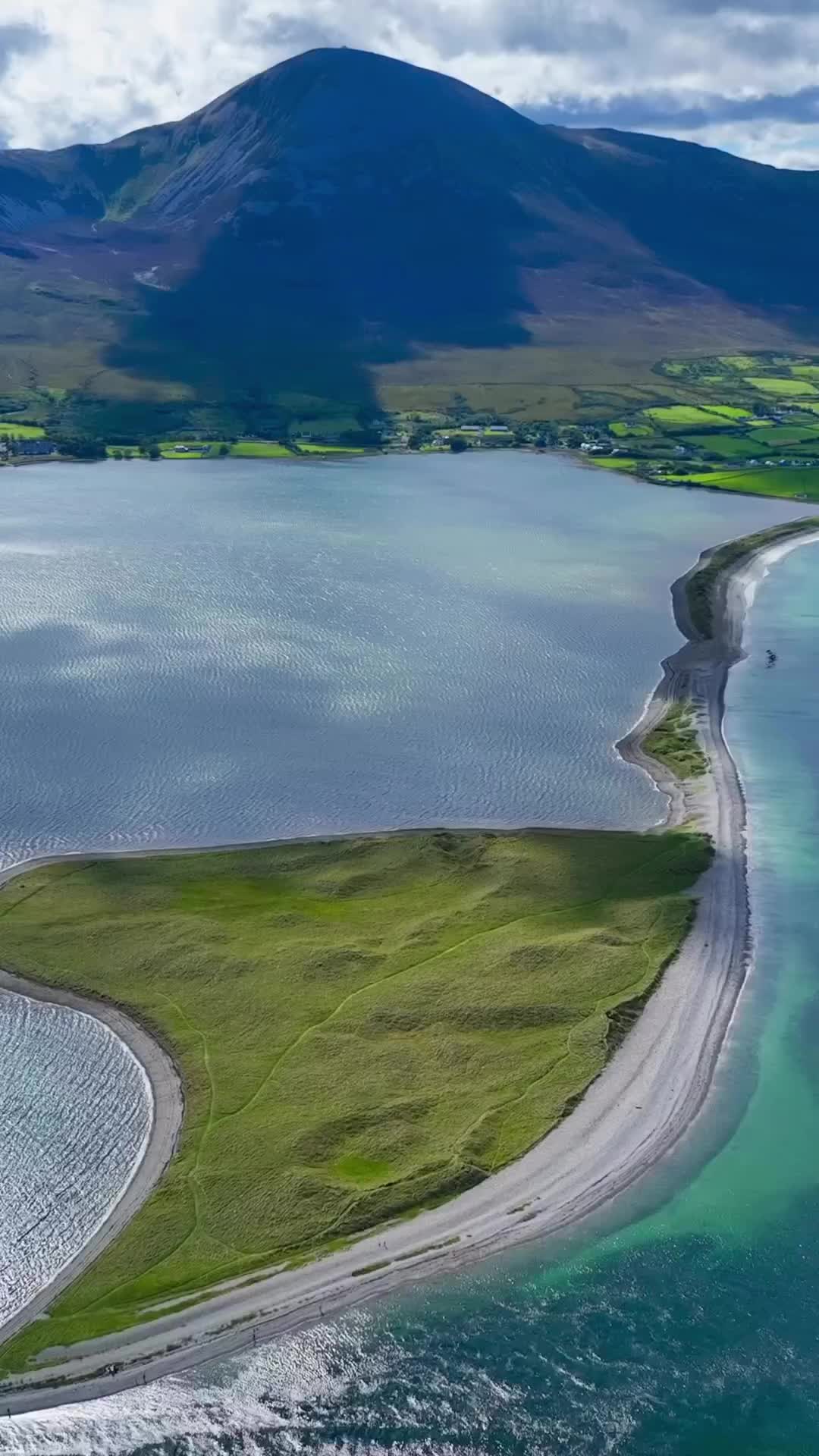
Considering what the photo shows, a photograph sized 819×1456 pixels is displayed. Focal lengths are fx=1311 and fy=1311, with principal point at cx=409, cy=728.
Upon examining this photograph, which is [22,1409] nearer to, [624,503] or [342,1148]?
[342,1148]

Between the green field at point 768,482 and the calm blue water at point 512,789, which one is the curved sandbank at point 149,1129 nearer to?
the calm blue water at point 512,789

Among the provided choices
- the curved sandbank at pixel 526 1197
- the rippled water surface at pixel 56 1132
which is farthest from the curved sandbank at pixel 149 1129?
the rippled water surface at pixel 56 1132

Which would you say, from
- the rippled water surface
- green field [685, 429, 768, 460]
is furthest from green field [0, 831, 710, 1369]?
green field [685, 429, 768, 460]

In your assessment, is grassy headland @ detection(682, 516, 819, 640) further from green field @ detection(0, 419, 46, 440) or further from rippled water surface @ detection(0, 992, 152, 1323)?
green field @ detection(0, 419, 46, 440)

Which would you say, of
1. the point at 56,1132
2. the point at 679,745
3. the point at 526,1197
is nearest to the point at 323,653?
the point at 679,745

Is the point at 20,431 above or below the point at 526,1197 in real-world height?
above

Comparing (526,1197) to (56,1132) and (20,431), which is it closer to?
(56,1132)

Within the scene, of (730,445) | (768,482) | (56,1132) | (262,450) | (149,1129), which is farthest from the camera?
(730,445)
